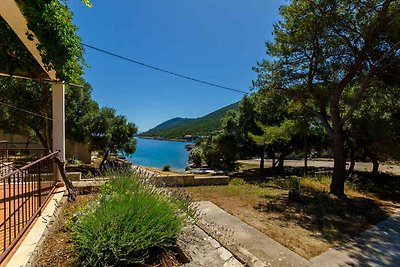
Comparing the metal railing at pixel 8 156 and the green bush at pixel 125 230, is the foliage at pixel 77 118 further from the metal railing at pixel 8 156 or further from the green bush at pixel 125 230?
the green bush at pixel 125 230

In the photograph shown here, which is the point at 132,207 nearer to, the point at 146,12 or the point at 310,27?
the point at 310,27

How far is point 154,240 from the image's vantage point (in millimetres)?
2684

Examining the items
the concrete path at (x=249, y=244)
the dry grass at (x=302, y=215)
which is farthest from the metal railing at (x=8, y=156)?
the dry grass at (x=302, y=215)

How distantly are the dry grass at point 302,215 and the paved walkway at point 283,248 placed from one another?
196mm

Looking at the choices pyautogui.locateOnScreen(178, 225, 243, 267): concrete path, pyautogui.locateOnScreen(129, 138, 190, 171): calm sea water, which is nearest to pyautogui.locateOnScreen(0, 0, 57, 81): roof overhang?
pyautogui.locateOnScreen(178, 225, 243, 267): concrete path

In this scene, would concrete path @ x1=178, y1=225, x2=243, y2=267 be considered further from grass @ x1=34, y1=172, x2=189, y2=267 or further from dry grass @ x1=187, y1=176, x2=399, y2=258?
dry grass @ x1=187, y1=176, x2=399, y2=258

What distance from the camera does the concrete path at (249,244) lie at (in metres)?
3.08

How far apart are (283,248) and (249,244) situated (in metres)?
0.51

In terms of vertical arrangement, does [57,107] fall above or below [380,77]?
below

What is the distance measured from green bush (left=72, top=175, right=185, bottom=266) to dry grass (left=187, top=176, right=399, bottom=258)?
2247 mm

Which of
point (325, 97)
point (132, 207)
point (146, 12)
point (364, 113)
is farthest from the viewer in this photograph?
point (146, 12)

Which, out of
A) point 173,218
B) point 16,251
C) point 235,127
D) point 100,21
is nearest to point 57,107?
point 16,251

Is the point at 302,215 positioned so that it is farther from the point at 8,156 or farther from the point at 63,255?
the point at 8,156

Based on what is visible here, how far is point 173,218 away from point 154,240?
1.18ft
